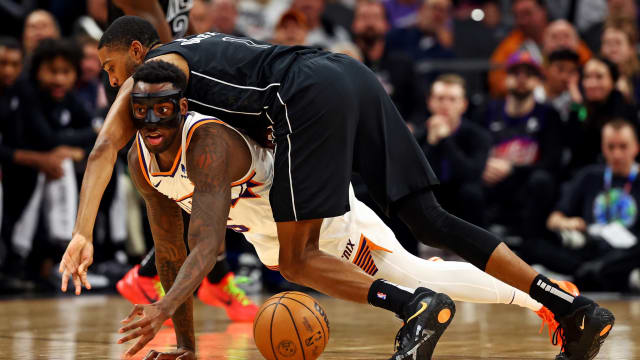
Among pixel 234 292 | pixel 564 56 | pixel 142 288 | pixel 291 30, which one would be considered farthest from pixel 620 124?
pixel 142 288

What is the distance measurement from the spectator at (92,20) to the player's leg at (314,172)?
677cm

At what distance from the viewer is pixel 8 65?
383 inches

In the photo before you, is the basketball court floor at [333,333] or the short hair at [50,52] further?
the short hair at [50,52]

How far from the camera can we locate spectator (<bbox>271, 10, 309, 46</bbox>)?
10000mm

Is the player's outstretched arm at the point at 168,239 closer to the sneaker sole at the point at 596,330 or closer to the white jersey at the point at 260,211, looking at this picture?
the white jersey at the point at 260,211

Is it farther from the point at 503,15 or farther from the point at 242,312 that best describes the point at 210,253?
the point at 503,15

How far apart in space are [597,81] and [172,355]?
6.85 m

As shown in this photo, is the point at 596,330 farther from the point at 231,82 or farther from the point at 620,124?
the point at 620,124

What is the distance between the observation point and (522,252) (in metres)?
9.98

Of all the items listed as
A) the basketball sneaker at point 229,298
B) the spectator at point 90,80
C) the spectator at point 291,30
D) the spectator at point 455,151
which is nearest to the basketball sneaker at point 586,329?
the basketball sneaker at point 229,298

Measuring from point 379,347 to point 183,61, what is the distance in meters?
1.95

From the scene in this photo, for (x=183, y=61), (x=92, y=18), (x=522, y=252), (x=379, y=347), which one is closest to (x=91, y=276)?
(x=92, y=18)

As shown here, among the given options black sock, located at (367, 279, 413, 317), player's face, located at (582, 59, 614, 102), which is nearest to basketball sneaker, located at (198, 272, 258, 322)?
black sock, located at (367, 279, 413, 317)

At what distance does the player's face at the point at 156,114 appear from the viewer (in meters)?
4.13
